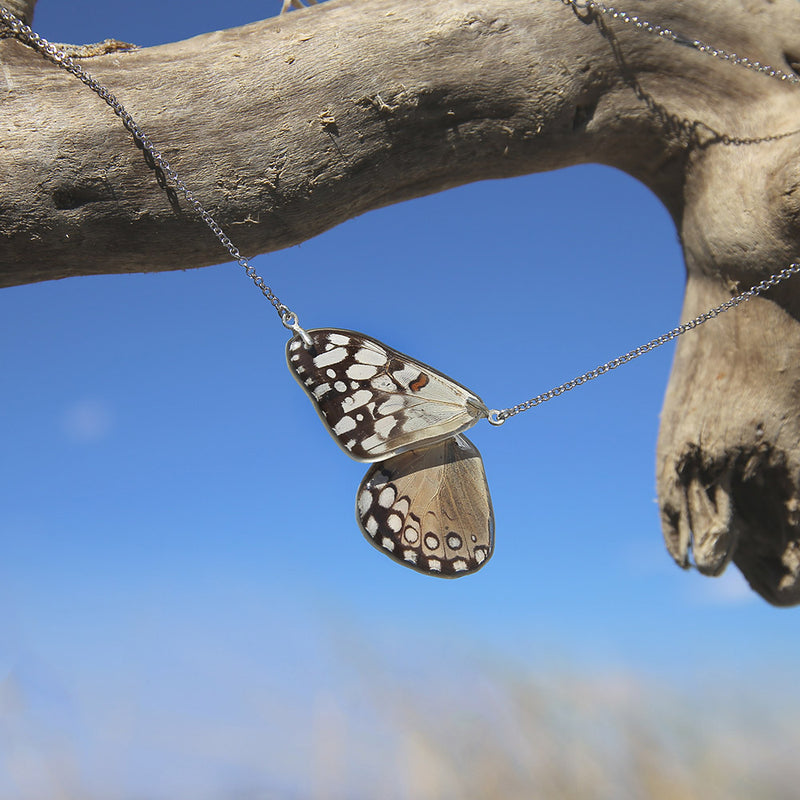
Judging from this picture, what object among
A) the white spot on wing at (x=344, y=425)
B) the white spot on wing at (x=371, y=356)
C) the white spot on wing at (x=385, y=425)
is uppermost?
the white spot on wing at (x=371, y=356)

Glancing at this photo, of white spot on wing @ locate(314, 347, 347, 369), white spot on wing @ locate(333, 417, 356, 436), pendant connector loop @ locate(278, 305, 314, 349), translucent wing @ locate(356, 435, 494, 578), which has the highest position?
pendant connector loop @ locate(278, 305, 314, 349)

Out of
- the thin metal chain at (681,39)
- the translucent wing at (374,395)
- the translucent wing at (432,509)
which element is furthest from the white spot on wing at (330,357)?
the thin metal chain at (681,39)

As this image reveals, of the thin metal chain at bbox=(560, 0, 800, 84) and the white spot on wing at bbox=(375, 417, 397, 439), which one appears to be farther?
the thin metal chain at bbox=(560, 0, 800, 84)

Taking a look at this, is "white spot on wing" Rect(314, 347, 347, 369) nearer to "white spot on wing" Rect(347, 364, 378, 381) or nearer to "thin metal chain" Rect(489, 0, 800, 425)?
"white spot on wing" Rect(347, 364, 378, 381)

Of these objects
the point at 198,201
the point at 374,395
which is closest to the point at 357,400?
the point at 374,395

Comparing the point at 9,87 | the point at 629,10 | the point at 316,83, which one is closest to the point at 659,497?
the point at 629,10

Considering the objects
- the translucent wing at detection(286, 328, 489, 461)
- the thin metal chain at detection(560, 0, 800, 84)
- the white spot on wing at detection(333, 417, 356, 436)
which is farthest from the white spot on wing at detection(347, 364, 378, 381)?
the thin metal chain at detection(560, 0, 800, 84)

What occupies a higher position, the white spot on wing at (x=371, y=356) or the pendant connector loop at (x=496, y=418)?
the white spot on wing at (x=371, y=356)

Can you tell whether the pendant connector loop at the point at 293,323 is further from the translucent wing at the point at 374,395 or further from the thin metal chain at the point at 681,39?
the thin metal chain at the point at 681,39
